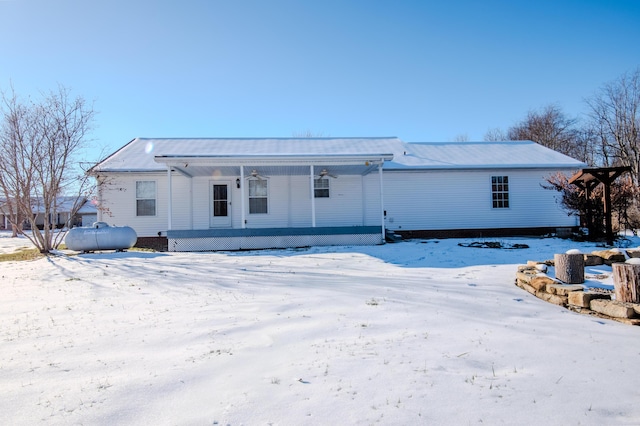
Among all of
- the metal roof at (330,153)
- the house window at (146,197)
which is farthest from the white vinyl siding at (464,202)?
the house window at (146,197)

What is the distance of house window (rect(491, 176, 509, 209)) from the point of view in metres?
15.2

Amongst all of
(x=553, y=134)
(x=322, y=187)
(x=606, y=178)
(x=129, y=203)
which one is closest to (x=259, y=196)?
(x=322, y=187)

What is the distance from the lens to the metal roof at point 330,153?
12281 mm

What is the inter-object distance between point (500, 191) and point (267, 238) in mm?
9380

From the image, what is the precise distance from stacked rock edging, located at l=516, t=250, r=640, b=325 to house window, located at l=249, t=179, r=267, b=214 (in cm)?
992

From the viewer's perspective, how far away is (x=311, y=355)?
341 centimetres

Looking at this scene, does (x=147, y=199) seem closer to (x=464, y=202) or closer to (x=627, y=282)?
(x=464, y=202)

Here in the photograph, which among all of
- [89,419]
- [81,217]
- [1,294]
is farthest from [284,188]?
[81,217]

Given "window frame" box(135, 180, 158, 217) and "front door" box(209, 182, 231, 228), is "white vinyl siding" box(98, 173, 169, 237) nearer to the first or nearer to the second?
"window frame" box(135, 180, 158, 217)

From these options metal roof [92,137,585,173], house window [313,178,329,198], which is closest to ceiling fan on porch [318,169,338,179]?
house window [313,178,329,198]

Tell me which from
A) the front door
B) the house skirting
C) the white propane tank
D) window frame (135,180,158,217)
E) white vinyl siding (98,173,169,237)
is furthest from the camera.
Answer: the front door

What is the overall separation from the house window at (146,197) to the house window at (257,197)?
3.57 metres

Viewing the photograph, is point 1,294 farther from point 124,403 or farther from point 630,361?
point 630,361

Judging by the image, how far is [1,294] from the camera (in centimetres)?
623
